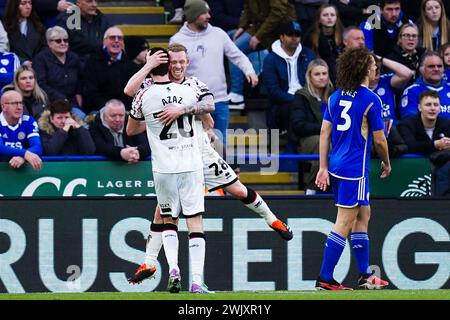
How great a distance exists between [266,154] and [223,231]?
156 cm

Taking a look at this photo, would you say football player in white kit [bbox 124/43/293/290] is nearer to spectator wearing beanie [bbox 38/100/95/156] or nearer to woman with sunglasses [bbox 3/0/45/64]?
spectator wearing beanie [bbox 38/100/95/156]

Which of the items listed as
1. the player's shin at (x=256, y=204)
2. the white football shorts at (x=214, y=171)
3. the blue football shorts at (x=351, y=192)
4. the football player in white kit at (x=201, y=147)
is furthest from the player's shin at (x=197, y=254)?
the blue football shorts at (x=351, y=192)

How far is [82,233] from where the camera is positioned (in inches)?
628

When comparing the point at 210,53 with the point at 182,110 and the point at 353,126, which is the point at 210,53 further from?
the point at 182,110

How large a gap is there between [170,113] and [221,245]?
3.34 m

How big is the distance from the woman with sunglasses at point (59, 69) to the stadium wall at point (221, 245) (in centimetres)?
226

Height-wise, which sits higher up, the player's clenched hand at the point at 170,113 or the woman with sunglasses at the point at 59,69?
the player's clenched hand at the point at 170,113

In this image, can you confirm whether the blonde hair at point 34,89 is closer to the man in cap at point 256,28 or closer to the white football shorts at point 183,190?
the man in cap at point 256,28

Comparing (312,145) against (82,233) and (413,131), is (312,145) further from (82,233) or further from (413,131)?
(82,233)

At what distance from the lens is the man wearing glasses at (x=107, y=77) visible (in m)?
17.8

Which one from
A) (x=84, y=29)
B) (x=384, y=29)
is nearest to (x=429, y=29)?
(x=384, y=29)

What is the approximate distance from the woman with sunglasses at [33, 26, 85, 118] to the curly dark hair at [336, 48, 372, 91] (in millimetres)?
4979
